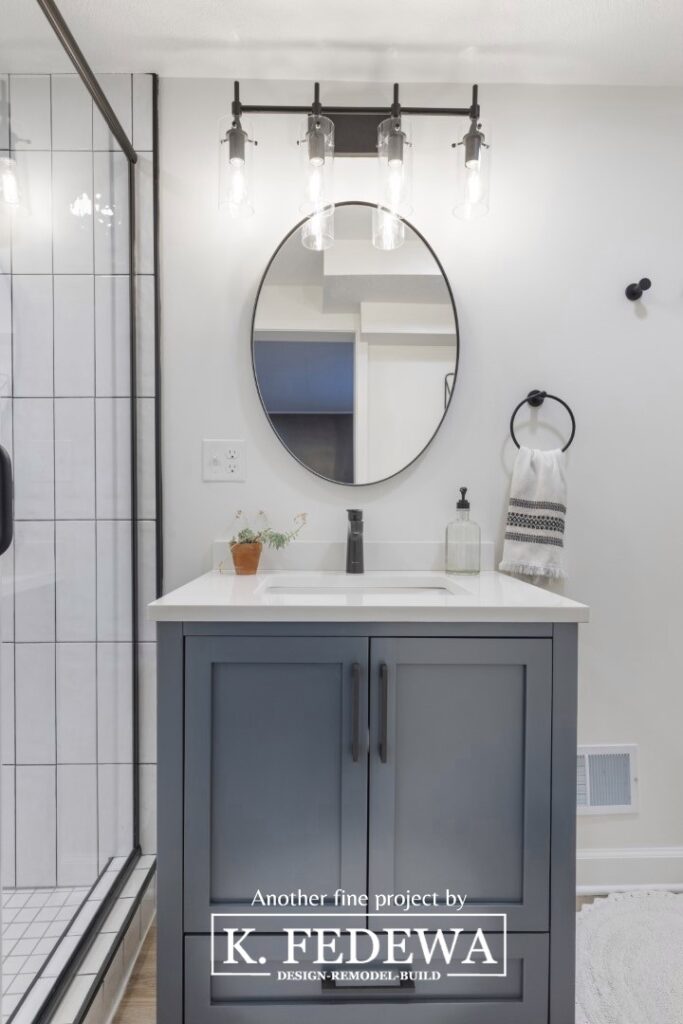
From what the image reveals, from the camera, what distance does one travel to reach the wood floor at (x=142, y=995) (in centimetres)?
131

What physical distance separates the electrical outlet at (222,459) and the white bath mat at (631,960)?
4.94 ft

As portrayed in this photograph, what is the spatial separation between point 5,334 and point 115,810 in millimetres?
1207

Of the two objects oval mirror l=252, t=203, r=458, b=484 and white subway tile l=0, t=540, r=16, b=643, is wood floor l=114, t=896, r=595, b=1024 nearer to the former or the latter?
white subway tile l=0, t=540, r=16, b=643

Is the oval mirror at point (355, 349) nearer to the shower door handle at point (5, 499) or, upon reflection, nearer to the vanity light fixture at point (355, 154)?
the vanity light fixture at point (355, 154)

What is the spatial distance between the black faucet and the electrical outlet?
0.36 m

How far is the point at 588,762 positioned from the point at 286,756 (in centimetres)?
105

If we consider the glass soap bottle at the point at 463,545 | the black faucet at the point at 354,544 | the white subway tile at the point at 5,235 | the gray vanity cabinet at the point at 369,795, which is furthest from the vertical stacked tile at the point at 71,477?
the glass soap bottle at the point at 463,545

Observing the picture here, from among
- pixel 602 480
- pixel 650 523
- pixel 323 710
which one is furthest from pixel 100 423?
pixel 650 523

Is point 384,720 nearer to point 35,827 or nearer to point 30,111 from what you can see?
point 35,827

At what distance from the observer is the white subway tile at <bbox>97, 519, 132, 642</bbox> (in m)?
1.51

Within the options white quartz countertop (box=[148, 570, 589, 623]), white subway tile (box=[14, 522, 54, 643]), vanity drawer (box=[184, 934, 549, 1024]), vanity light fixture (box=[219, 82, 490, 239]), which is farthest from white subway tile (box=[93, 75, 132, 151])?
vanity drawer (box=[184, 934, 549, 1024])

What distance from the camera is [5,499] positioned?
3.03ft

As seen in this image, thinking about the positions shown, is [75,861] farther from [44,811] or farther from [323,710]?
[323,710]

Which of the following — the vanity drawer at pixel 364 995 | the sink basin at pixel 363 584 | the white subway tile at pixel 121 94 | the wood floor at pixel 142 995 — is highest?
the white subway tile at pixel 121 94
